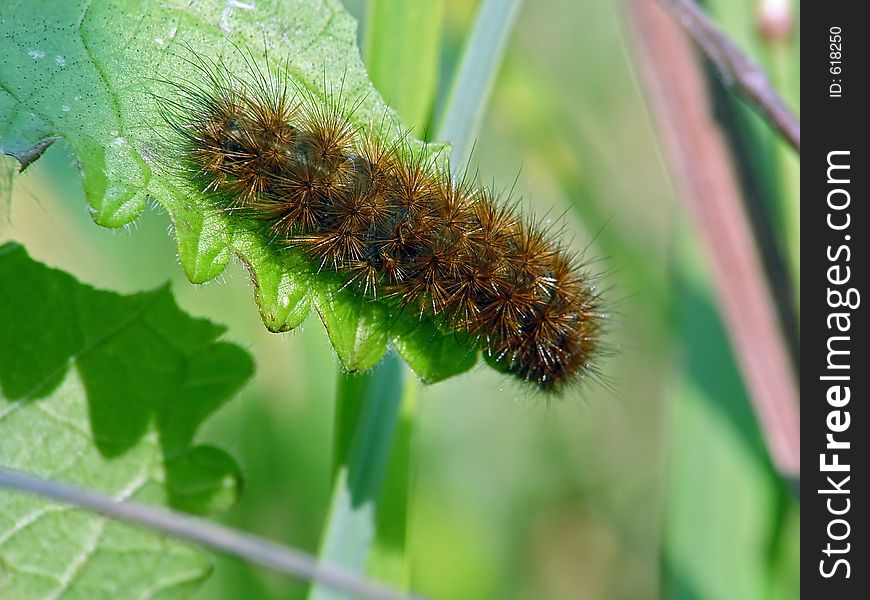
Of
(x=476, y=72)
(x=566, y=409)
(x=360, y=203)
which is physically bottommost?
(x=360, y=203)

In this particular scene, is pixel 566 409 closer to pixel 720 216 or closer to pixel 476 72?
pixel 720 216

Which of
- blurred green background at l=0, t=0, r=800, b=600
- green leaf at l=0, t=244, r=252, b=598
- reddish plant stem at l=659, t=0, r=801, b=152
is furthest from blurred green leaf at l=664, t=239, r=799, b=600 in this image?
green leaf at l=0, t=244, r=252, b=598

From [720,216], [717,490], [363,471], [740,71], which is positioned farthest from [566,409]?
[363,471]

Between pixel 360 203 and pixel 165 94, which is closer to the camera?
pixel 165 94
